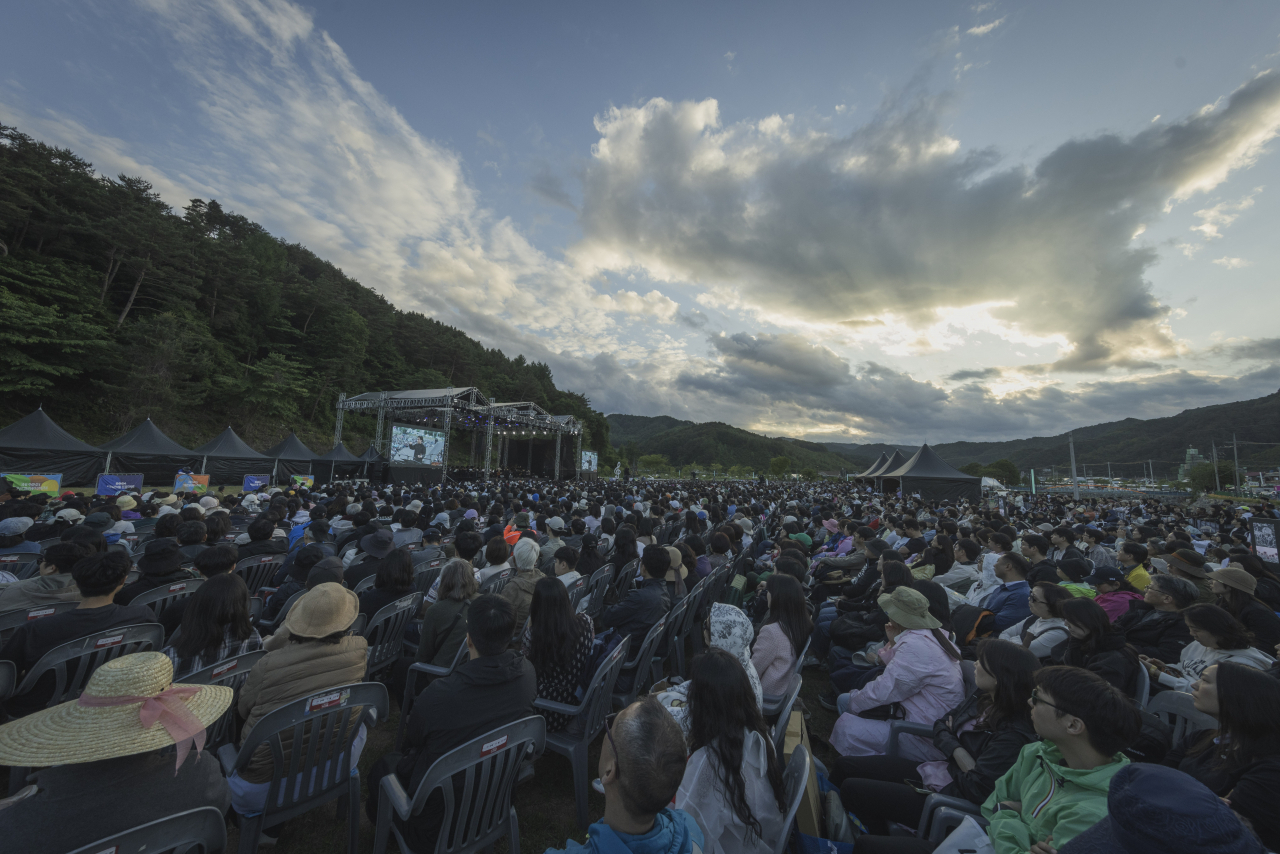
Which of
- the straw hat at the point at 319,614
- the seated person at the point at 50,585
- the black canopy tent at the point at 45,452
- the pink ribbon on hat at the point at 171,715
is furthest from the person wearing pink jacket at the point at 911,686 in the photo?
the black canopy tent at the point at 45,452

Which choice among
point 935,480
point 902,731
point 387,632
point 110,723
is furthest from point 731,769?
Answer: point 935,480

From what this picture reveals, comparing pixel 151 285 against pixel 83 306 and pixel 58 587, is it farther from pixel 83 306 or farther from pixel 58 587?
pixel 58 587

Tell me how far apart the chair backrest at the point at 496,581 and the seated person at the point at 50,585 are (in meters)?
2.49

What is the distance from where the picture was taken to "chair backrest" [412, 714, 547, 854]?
163 centimetres

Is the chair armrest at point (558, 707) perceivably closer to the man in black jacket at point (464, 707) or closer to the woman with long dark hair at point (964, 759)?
the man in black jacket at point (464, 707)

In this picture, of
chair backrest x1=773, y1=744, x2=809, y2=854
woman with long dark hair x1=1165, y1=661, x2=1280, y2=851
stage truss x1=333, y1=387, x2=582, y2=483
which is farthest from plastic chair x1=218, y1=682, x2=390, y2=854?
stage truss x1=333, y1=387, x2=582, y2=483

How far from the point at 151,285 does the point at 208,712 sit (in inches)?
1333

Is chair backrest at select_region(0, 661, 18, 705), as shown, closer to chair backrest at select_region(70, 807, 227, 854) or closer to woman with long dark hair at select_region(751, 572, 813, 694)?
chair backrest at select_region(70, 807, 227, 854)

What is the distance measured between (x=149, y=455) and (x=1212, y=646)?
75.5ft

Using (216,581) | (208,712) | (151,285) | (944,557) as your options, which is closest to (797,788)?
(208,712)

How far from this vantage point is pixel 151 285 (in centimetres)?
2450

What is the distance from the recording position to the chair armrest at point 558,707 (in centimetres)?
253

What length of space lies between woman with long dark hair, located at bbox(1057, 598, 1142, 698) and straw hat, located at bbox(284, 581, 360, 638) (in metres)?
3.80

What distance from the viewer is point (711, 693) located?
5.39 feet
